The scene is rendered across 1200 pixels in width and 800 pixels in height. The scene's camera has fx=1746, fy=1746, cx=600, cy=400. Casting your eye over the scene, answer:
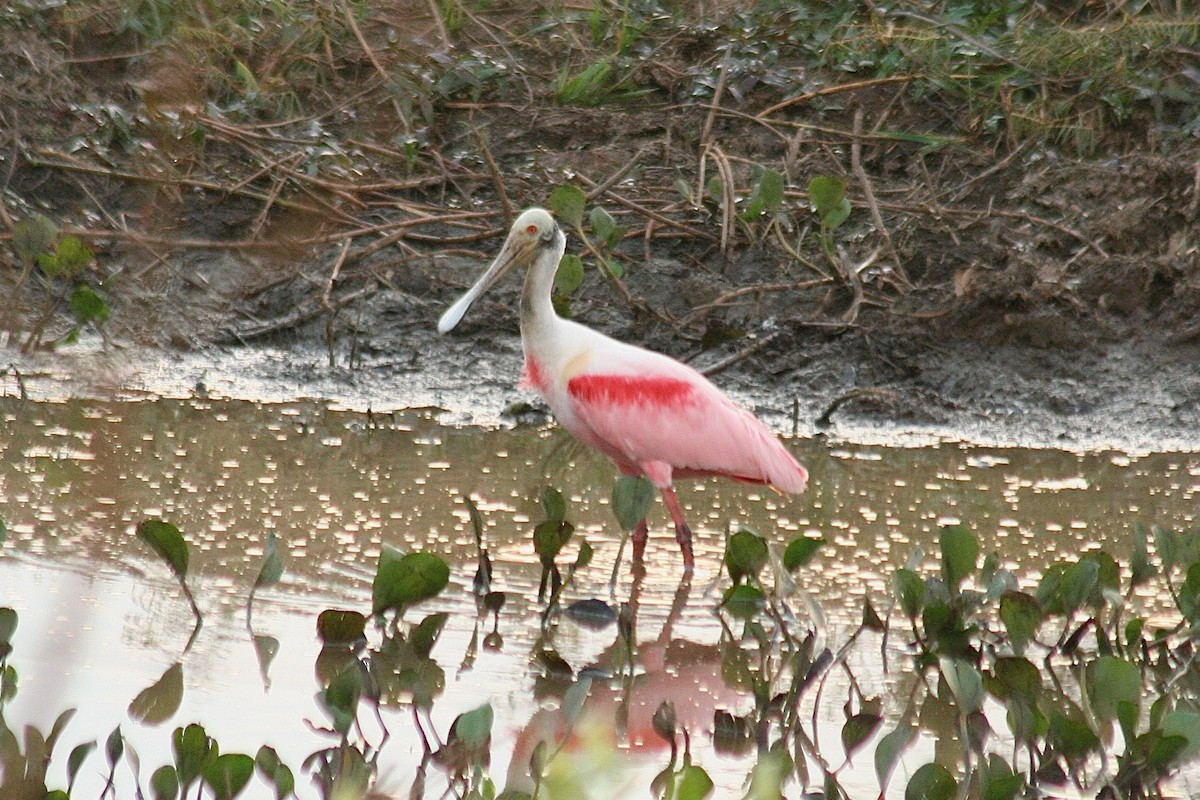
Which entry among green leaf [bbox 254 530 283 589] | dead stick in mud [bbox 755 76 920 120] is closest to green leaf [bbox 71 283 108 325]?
green leaf [bbox 254 530 283 589]

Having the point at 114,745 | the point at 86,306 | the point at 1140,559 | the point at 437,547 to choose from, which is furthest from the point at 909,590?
the point at 86,306

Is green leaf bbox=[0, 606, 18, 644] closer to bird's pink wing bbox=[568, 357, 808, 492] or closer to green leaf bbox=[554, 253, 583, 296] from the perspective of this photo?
bird's pink wing bbox=[568, 357, 808, 492]

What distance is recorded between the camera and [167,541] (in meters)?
3.88

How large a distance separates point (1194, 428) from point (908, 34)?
316 centimetres

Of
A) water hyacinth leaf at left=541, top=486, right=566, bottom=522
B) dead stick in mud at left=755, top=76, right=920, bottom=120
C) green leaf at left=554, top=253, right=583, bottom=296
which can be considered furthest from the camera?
dead stick in mud at left=755, top=76, right=920, bottom=120

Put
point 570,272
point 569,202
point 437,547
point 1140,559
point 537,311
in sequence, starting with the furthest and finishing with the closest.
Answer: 1. point 570,272
2. point 569,202
3. point 537,311
4. point 437,547
5. point 1140,559

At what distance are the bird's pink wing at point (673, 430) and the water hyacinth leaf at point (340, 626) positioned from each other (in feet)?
5.32

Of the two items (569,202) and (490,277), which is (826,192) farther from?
(490,277)

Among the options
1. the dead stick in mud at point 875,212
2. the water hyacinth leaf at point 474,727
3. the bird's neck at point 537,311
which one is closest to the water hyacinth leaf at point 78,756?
the water hyacinth leaf at point 474,727

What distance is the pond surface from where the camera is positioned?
11.9 ft

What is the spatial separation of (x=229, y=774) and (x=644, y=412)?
2.90m

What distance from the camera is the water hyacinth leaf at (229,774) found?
2.72 metres

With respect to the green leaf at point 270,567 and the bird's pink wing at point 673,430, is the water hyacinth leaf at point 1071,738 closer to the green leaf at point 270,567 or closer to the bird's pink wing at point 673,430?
the green leaf at point 270,567

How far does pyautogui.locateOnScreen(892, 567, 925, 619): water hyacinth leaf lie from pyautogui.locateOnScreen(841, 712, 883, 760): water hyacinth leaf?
2.49 feet
